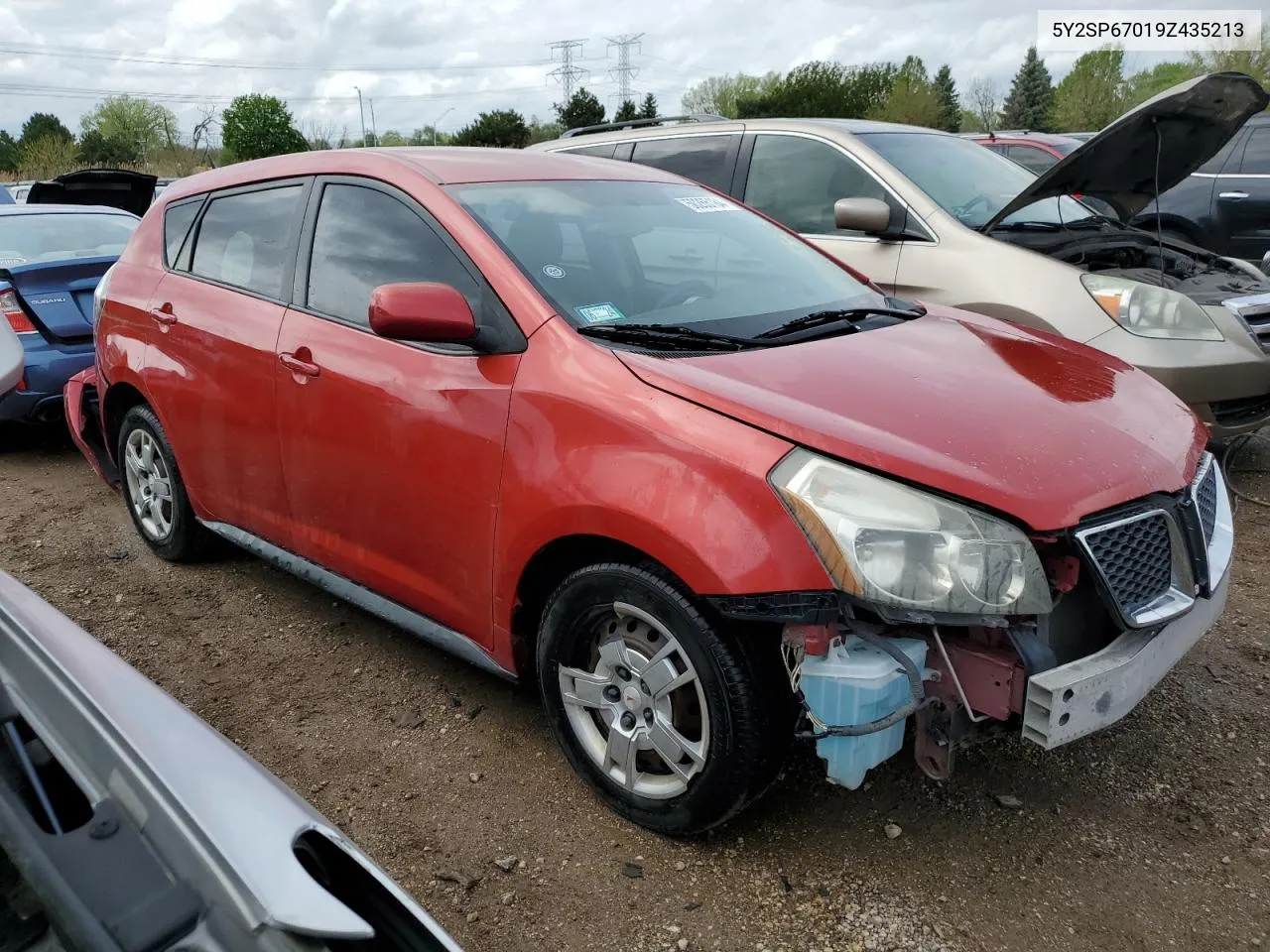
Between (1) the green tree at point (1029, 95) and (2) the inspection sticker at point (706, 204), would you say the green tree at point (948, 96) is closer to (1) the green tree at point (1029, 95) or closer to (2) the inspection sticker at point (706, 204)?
(1) the green tree at point (1029, 95)

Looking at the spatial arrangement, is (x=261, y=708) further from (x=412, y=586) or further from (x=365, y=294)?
(x=365, y=294)

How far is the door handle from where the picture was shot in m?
2.98

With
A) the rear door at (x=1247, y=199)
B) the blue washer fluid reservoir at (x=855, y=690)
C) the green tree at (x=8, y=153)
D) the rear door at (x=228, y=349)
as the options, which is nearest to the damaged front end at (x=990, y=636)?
the blue washer fluid reservoir at (x=855, y=690)

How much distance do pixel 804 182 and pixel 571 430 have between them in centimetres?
339

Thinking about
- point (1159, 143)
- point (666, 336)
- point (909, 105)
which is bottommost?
point (666, 336)

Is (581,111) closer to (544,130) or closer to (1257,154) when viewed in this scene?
(544,130)

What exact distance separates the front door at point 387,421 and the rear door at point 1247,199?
7.90 m

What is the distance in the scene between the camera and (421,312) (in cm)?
241

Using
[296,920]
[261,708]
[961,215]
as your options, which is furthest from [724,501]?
[961,215]

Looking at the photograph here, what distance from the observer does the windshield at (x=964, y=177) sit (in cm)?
491

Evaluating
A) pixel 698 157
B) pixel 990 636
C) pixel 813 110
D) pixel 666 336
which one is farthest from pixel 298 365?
pixel 813 110

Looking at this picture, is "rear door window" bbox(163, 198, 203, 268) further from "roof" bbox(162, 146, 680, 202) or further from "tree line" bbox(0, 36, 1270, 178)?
"tree line" bbox(0, 36, 1270, 178)

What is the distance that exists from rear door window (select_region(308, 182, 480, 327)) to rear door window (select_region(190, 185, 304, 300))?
19cm

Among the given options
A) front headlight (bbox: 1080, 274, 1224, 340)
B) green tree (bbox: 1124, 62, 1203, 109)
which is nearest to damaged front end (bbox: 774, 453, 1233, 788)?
front headlight (bbox: 1080, 274, 1224, 340)
